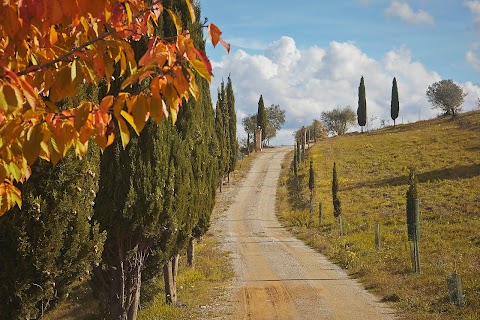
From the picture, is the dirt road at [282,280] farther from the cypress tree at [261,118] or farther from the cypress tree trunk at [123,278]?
the cypress tree at [261,118]

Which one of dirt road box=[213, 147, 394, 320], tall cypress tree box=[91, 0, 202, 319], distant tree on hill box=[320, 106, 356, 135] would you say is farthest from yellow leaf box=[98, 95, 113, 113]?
distant tree on hill box=[320, 106, 356, 135]

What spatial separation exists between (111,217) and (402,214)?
869 inches

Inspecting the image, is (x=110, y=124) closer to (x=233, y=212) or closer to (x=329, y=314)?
(x=329, y=314)

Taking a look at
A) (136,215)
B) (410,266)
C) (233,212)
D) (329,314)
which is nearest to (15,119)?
(136,215)

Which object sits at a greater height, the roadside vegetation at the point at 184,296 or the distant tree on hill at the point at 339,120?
the distant tree on hill at the point at 339,120

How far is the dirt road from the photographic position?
39.8ft

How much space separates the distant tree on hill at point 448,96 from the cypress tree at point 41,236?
78.4m

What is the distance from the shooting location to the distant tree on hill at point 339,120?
104 metres

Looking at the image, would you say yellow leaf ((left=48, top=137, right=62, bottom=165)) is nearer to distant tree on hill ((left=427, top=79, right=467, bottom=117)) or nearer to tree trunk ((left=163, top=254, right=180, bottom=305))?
tree trunk ((left=163, top=254, right=180, bottom=305))

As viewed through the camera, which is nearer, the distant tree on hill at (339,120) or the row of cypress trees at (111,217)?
the row of cypress trees at (111,217)

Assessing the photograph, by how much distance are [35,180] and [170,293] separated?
8619 mm

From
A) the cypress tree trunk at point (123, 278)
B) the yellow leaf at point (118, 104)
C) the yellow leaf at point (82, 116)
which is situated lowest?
the cypress tree trunk at point (123, 278)

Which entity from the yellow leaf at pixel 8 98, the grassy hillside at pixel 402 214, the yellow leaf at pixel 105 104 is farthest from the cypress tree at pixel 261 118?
the yellow leaf at pixel 8 98

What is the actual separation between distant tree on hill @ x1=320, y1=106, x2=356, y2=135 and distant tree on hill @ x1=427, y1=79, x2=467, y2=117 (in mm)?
25237
